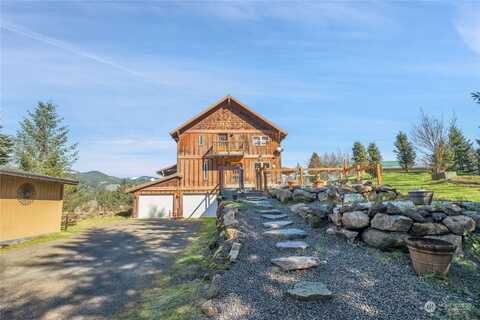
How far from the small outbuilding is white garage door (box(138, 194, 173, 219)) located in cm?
735

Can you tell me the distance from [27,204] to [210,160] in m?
12.3

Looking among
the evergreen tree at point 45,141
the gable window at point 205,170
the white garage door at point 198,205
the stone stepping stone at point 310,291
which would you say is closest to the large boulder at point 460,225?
the stone stepping stone at point 310,291

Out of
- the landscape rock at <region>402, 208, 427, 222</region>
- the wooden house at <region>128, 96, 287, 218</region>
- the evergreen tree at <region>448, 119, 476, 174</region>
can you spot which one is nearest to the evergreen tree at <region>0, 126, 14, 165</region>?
the wooden house at <region>128, 96, 287, 218</region>

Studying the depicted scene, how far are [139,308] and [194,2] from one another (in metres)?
8.85

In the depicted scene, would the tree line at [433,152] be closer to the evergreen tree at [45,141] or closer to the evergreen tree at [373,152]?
the evergreen tree at [373,152]

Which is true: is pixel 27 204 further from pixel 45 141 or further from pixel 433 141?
pixel 433 141

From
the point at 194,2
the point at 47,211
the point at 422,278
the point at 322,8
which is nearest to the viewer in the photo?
the point at 422,278

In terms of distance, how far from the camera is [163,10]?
8.34 m

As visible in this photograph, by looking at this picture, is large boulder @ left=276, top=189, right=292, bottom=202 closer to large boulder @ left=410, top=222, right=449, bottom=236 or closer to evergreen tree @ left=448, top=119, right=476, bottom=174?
large boulder @ left=410, top=222, right=449, bottom=236

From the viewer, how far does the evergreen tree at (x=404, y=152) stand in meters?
32.8

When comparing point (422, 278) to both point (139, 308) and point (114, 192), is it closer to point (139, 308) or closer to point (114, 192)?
point (139, 308)

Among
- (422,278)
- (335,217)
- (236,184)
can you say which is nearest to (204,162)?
(236,184)

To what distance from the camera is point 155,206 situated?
20.7m

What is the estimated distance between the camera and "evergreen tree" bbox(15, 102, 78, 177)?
23.2m
